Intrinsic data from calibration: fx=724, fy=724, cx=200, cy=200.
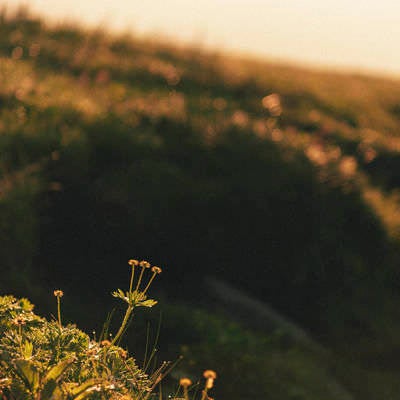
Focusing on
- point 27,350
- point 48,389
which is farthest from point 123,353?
point 48,389

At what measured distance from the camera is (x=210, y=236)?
8648 millimetres

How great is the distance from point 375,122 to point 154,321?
1341 centimetres

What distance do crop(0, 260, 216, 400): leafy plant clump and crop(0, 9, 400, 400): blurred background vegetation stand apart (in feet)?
7.43

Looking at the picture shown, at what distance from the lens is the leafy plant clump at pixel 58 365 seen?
259 centimetres

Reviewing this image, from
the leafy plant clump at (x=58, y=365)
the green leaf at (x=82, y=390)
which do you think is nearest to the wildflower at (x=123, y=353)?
the leafy plant clump at (x=58, y=365)

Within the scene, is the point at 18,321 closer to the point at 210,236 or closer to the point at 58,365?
the point at 58,365

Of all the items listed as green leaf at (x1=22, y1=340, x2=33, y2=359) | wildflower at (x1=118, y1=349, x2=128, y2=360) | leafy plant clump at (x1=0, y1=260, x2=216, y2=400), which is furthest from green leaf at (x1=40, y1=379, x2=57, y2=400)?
wildflower at (x1=118, y1=349, x2=128, y2=360)

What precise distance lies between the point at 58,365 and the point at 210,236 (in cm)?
606

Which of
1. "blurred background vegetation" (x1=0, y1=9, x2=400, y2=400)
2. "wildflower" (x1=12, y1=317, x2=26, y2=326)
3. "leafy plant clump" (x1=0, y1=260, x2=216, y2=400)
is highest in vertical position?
"wildflower" (x1=12, y1=317, x2=26, y2=326)

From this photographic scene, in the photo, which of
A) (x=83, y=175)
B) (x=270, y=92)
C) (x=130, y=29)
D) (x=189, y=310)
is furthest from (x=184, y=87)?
(x=189, y=310)

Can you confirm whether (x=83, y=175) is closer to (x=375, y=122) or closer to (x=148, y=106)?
(x=148, y=106)

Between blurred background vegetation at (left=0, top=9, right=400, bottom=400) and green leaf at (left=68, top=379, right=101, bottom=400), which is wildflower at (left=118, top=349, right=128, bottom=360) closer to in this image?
green leaf at (left=68, top=379, right=101, bottom=400)

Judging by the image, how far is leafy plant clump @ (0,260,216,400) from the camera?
259 centimetres

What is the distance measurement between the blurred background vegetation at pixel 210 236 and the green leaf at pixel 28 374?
271 cm
